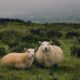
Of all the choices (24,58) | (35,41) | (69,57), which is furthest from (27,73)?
(35,41)

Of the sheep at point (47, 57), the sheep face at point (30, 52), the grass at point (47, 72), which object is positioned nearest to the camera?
the grass at point (47, 72)

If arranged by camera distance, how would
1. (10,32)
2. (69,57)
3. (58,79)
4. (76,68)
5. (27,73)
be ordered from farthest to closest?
1. (10,32)
2. (69,57)
3. (76,68)
4. (27,73)
5. (58,79)

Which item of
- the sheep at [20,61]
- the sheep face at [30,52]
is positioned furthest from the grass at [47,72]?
the sheep face at [30,52]

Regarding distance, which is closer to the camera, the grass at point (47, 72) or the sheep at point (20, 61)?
the grass at point (47, 72)

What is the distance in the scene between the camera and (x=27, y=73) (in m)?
22.2

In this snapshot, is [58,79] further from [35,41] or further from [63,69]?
[35,41]

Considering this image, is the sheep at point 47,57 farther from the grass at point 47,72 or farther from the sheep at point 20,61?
the sheep at point 20,61

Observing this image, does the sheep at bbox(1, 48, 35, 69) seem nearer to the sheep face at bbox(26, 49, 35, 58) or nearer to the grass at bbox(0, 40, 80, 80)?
the sheep face at bbox(26, 49, 35, 58)

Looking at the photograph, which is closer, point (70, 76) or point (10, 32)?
point (70, 76)

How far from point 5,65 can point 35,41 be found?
43.6 ft

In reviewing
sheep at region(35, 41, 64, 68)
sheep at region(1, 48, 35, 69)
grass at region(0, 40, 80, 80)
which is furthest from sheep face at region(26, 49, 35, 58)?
sheep at region(35, 41, 64, 68)

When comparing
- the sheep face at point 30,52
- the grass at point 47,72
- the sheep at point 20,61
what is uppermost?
the sheep face at point 30,52

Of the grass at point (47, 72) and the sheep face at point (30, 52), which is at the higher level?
the sheep face at point (30, 52)

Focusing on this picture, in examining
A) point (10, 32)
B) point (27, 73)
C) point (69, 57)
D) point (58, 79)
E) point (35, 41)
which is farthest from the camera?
point (10, 32)
